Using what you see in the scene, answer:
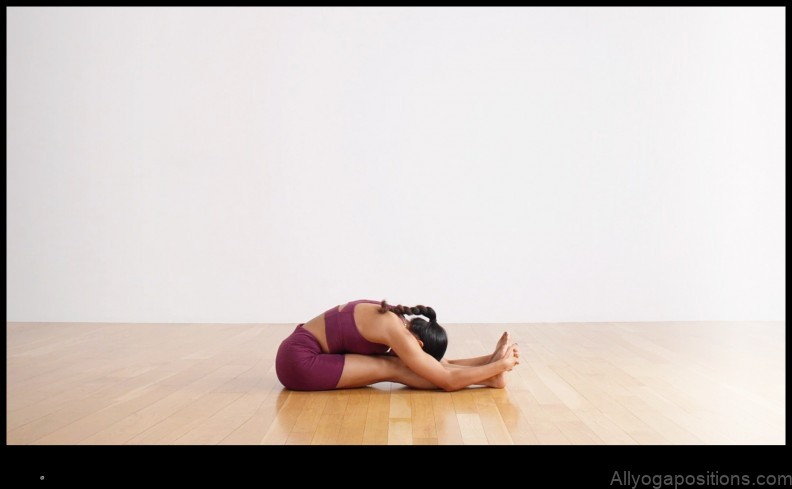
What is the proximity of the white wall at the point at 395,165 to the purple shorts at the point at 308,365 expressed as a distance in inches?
131

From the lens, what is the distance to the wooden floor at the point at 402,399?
280 cm

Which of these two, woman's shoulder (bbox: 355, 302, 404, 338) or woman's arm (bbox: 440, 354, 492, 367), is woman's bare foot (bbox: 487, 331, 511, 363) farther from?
woman's shoulder (bbox: 355, 302, 404, 338)

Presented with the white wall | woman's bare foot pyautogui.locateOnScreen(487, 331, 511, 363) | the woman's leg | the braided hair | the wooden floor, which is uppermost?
the white wall

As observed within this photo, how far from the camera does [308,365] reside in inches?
140

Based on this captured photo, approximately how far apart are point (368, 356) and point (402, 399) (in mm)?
277

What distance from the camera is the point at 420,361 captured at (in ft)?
11.3

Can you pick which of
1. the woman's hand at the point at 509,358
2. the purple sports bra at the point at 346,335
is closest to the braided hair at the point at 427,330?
the purple sports bra at the point at 346,335

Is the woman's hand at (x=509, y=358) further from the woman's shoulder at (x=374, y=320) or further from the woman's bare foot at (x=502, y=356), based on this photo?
the woman's shoulder at (x=374, y=320)

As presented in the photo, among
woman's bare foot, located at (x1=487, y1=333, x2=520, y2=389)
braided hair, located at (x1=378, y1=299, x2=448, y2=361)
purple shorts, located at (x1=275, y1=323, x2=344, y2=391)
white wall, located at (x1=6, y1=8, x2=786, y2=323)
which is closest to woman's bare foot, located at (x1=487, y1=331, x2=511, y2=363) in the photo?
woman's bare foot, located at (x1=487, y1=333, x2=520, y2=389)

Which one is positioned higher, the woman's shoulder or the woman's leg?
the woman's shoulder

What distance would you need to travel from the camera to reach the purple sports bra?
3.54 metres

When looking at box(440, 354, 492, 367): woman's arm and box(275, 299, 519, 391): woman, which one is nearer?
box(275, 299, 519, 391): woman

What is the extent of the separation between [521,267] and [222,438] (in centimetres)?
455
